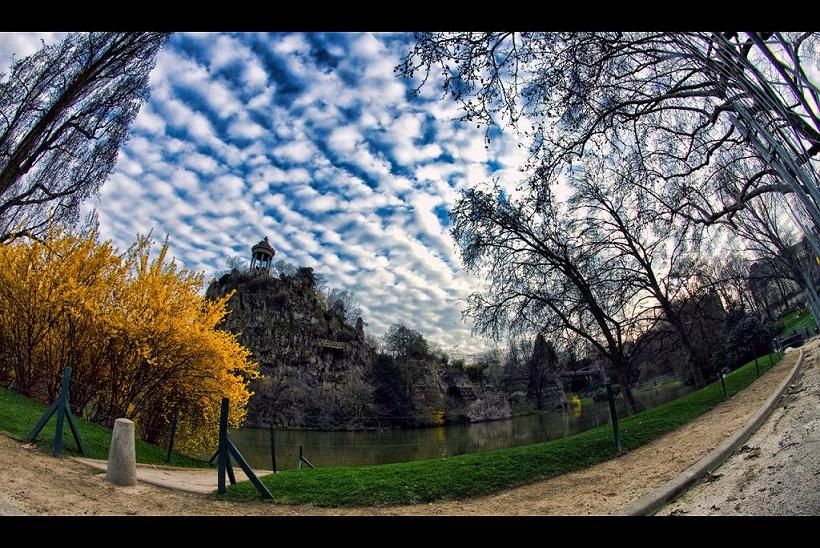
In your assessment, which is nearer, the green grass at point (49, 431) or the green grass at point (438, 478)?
the green grass at point (438, 478)

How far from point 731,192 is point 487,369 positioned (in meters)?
70.2

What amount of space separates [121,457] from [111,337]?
7210 mm

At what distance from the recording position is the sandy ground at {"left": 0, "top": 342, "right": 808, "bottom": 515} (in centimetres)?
537

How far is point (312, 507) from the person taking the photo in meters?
6.63

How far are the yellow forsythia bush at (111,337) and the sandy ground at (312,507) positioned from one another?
17.4ft

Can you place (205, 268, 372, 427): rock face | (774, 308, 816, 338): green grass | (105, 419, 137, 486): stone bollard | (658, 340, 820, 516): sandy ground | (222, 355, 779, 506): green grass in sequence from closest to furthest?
(658, 340, 820, 516): sandy ground
(222, 355, 779, 506): green grass
(105, 419, 137, 486): stone bollard
(774, 308, 816, 338): green grass
(205, 268, 372, 427): rock face

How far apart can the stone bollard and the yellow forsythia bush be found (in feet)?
20.2

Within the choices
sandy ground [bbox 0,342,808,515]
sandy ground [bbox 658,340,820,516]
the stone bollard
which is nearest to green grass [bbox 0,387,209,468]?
sandy ground [bbox 0,342,808,515]

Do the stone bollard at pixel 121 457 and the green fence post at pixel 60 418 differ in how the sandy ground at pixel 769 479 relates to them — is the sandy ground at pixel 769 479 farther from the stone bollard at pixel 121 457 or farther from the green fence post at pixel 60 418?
the green fence post at pixel 60 418

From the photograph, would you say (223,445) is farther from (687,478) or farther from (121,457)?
(687,478)

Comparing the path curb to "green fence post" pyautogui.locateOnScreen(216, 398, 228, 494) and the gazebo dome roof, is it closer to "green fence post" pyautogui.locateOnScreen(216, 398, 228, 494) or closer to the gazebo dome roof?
"green fence post" pyautogui.locateOnScreen(216, 398, 228, 494)

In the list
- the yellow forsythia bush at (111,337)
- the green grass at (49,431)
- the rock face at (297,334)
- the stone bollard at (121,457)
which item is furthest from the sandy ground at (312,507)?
the rock face at (297,334)

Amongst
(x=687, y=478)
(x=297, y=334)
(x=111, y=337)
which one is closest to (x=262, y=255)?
(x=297, y=334)

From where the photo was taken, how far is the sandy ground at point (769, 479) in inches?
141
